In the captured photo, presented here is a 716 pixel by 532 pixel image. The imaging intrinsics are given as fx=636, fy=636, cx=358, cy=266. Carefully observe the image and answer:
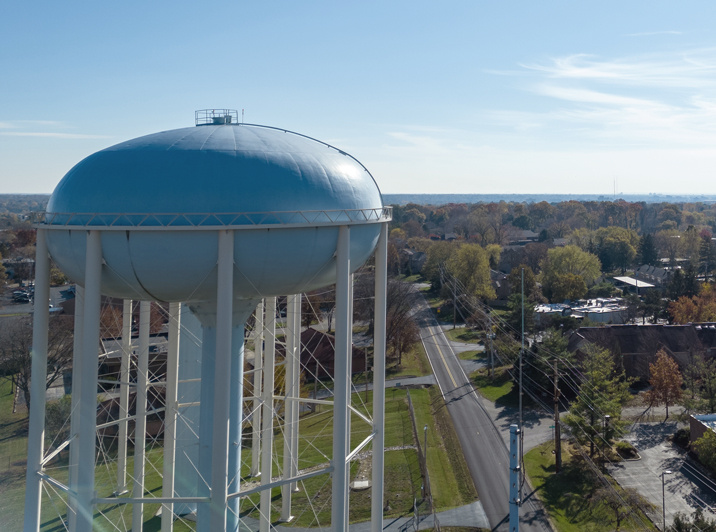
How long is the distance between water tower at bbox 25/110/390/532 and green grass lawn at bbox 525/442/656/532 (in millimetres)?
13244

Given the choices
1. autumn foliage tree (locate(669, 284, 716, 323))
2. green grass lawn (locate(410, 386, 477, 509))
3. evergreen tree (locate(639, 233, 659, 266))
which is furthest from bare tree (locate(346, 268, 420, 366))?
evergreen tree (locate(639, 233, 659, 266))

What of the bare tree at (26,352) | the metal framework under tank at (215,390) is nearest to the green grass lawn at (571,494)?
the metal framework under tank at (215,390)

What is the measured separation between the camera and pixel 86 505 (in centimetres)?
1253

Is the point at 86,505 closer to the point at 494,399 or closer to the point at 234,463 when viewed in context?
the point at 234,463

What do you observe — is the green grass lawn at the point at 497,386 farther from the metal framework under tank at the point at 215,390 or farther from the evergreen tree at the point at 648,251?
the evergreen tree at the point at 648,251

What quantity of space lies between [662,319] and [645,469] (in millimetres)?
31218

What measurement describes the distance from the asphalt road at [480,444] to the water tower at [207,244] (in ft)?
39.8

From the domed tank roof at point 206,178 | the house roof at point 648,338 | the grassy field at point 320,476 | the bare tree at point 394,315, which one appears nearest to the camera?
the domed tank roof at point 206,178

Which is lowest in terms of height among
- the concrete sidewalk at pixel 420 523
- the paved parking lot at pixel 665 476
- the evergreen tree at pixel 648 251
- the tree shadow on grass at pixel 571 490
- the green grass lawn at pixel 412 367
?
the tree shadow on grass at pixel 571 490

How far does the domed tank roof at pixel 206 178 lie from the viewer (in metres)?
12.6

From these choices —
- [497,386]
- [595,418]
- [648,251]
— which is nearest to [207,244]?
[595,418]

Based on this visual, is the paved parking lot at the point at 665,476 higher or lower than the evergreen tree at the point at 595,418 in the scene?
lower

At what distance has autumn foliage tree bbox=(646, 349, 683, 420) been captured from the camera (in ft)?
112

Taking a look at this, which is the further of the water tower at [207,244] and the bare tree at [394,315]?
the bare tree at [394,315]
